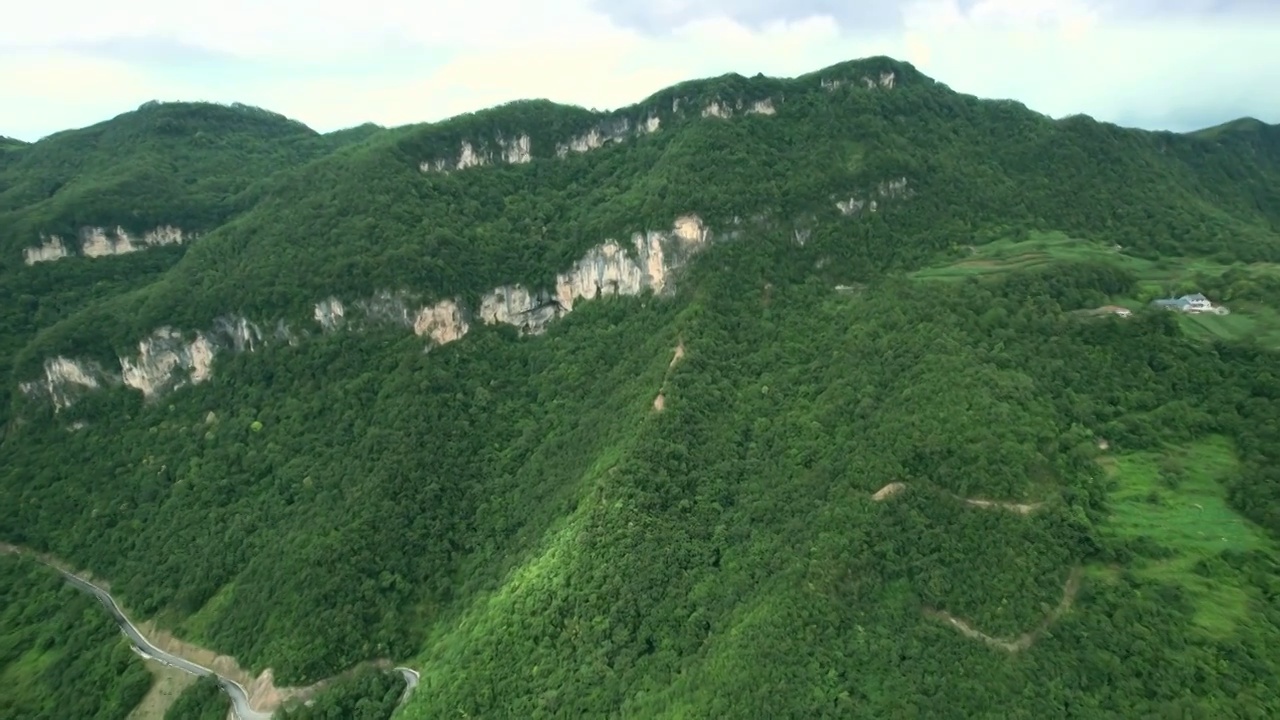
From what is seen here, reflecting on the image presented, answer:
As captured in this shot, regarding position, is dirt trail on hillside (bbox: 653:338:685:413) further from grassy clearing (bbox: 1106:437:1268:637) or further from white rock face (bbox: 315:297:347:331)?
white rock face (bbox: 315:297:347:331)

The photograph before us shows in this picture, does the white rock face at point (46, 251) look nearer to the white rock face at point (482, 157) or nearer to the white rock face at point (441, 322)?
the white rock face at point (482, 157)

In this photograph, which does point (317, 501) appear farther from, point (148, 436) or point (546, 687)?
point (546, 687)

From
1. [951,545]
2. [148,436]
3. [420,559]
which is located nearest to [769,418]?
[951,545]

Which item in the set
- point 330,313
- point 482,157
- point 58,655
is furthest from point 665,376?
point 58,655

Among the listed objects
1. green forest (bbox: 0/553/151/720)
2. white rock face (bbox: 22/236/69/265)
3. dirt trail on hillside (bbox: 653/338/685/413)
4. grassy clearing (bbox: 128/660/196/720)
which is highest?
white rock face (bbox: 22/236/69/265)

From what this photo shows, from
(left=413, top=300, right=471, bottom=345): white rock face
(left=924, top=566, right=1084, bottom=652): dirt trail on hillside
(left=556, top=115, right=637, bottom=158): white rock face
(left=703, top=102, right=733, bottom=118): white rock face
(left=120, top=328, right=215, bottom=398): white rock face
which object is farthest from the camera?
(left=556, top=115, right=637, bottom=158): white rock face

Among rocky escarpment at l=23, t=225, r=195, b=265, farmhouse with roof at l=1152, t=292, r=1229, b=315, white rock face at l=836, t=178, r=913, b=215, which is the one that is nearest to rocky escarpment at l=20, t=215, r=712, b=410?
white rock face at l=836, t=178, r=913, b=215
